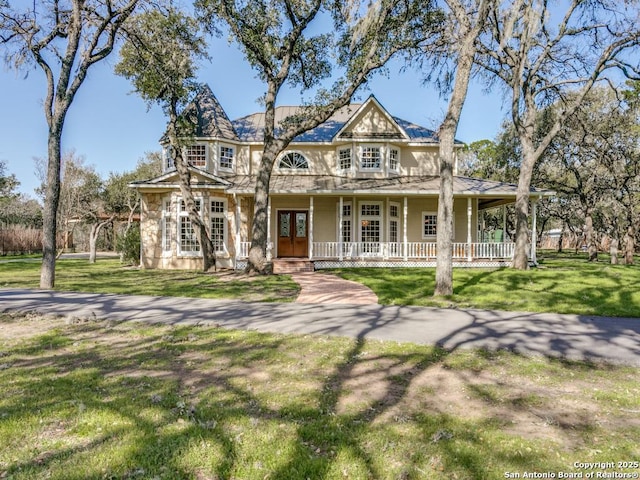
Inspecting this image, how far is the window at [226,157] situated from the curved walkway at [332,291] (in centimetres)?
867

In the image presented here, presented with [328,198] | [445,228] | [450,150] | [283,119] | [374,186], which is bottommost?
[445,228]

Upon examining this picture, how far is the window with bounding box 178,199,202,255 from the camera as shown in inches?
698

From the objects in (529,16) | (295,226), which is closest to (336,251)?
(295,226)

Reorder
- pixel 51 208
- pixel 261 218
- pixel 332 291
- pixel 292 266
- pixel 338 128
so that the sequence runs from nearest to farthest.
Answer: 1. pixel 332 291
2. pixel 51 208
3. pixel 261 218
4. pixel 292 266
5. pixel 338 128

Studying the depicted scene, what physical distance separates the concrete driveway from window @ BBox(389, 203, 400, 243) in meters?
10.7

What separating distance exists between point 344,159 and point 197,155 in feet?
24.7

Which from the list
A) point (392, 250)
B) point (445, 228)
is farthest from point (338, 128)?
point (445, 228)

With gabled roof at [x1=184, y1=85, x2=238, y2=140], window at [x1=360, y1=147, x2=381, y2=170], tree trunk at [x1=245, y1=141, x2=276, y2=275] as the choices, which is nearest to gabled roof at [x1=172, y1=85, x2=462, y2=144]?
gabled roof at [x1=184, y1=85, x2=238, y2=140]

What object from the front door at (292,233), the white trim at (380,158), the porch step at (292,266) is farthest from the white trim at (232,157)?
the white trim at (380,158)

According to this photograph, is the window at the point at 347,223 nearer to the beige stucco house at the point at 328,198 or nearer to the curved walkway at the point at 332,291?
the beige stucco house at the point at 328,198

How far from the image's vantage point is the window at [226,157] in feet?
63.3

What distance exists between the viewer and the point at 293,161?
19812 mm

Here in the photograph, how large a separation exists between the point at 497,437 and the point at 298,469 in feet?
5.28

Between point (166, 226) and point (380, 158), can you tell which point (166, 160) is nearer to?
point (166, 226)
